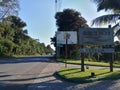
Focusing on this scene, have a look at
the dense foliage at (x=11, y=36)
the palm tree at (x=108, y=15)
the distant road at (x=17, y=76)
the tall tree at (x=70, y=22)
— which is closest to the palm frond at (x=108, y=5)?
the palm tree at (x=108, y=15)

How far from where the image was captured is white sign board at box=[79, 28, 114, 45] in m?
26.6

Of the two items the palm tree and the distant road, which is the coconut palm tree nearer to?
the palm tree

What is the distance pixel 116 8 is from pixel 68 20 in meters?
45.4

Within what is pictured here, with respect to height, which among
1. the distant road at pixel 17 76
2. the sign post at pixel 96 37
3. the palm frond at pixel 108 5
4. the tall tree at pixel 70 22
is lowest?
the distant road at pixel 17 76

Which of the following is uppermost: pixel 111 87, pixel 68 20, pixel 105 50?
pixel 68 20

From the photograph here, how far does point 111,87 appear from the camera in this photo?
17406 millimetres

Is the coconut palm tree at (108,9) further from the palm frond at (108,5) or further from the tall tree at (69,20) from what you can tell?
the tall tree at (69,20)

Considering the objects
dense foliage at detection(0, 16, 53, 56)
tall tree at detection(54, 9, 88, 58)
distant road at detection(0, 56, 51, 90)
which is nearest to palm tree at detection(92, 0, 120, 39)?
distant road at detection(0, 56, 51, 90)

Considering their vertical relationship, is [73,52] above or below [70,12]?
below

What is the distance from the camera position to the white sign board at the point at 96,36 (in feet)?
87.4

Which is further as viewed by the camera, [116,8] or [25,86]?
[116,8]

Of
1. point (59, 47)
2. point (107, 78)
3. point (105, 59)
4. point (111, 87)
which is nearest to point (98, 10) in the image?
point (107, 78)

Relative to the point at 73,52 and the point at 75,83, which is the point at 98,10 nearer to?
the point at 75,83

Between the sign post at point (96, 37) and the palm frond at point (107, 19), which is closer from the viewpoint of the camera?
the palm frond at point (107, 19)
